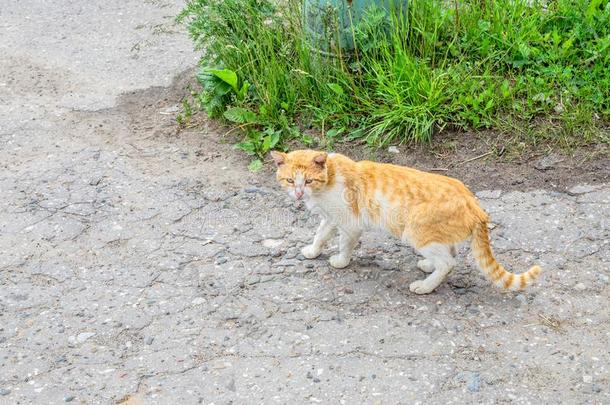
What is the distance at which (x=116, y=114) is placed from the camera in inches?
244

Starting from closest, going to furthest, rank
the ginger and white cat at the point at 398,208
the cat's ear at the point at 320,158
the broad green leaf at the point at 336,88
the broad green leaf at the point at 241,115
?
the ginger and white cat at the point at 398,208 → the cat's ear at the point at 320,158 → the broad green leaf at the point at 336,88 → the broad green leaf at the point at 241,115

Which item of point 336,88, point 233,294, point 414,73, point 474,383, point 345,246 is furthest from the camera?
point 336,88

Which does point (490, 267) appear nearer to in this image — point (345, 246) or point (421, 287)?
point (421, 287)

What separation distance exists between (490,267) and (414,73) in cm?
187

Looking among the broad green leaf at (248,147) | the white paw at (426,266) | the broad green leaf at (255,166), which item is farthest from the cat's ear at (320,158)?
the broad green leaf at (248,147)

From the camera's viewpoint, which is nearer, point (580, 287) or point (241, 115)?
point (580, 287)

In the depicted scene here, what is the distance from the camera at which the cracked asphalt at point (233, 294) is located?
3623 millimetres

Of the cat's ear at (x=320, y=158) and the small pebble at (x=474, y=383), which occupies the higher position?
the cat's ear at (x=320, y=158)

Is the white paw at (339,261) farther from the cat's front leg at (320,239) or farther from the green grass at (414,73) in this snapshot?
the green grass at (414,73)

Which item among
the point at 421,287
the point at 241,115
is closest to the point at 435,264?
the point at 421,287

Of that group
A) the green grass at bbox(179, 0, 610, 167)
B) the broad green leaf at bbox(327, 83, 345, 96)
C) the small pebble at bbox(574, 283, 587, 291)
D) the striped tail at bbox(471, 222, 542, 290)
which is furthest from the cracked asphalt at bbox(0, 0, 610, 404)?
the broad green leaf at bbox(327, 83, 345, 96)

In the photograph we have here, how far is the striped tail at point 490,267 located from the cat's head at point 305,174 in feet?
2.84

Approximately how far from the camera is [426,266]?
14.2 ft

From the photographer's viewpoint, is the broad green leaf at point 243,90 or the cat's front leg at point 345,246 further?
the broad green leaf at point 243,90
